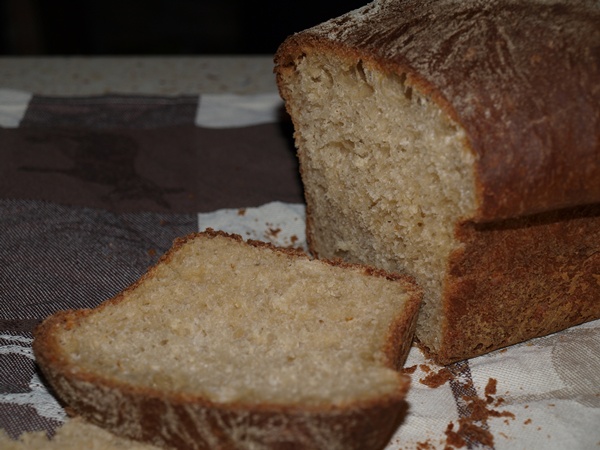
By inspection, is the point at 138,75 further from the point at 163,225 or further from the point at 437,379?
the point at 437,379

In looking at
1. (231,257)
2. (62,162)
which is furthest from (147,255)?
(62,162)

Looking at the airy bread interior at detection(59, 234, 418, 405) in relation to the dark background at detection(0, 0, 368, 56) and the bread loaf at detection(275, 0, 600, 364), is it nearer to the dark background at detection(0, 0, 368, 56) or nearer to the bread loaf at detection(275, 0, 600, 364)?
the bread loaf at detection(275, 0, 600, 364)

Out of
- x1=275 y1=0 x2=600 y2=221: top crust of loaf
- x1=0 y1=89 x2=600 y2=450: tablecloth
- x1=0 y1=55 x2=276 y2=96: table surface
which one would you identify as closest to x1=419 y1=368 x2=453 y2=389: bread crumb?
x1=0 y1=89 x2=600 y2=450: tablecloth

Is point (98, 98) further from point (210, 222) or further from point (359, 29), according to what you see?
point (359, 29)

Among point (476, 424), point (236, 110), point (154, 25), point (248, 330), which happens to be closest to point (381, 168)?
point (248, 330)

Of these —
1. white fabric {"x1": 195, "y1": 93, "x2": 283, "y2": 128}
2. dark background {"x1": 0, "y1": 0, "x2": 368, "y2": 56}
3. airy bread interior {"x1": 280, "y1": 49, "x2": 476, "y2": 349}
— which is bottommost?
dark background {"x1": 0, "y1": 0, "x2": 368, "y2": 56}

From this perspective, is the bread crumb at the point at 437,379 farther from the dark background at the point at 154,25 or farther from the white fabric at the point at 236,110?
the dark background at the point at 154,25
